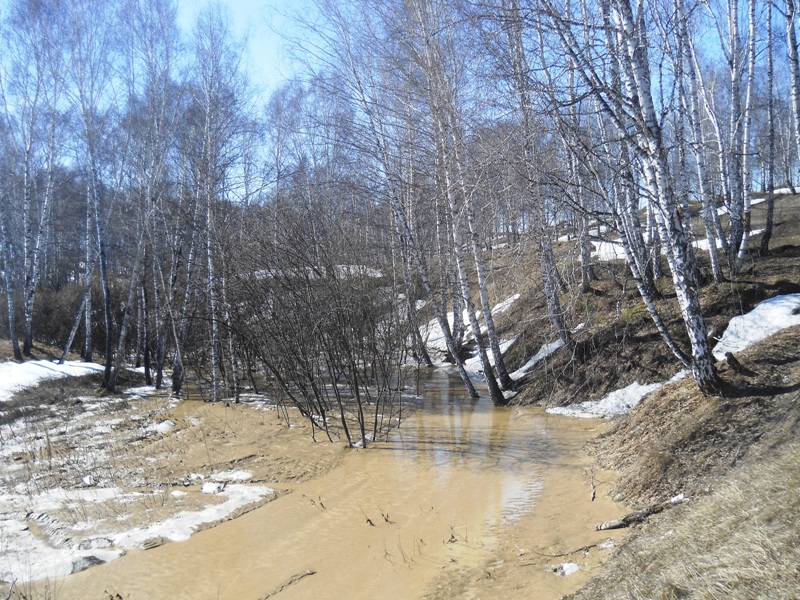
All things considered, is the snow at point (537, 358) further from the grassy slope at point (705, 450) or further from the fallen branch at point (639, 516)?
the fallen branch at point (639, 516)

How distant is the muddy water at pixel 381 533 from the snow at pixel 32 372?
1066 cm

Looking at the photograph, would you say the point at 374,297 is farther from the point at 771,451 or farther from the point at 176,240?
the point at 176,240

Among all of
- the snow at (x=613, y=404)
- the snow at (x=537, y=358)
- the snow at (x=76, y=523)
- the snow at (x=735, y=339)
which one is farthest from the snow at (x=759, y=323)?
the snow at (x=76, y=523)

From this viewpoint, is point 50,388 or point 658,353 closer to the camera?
point 658,353

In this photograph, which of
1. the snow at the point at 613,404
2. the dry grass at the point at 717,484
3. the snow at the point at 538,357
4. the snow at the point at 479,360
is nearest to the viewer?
the dry grass at the point at 717,484

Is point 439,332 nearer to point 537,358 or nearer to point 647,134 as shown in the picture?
point 537,358

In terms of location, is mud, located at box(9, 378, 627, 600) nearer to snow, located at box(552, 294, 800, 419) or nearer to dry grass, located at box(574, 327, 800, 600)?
dry grass, located at box(574, 327, 800, 600)

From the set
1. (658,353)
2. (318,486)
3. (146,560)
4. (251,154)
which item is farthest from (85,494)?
(251,154)

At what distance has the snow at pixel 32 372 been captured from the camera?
1467 centimetres

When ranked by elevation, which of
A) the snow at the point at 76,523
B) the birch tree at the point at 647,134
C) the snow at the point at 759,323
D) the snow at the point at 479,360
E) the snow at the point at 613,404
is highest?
the birch tree at the point at 647,134

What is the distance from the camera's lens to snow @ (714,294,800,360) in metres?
8.74

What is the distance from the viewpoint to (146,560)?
5289 millimetres

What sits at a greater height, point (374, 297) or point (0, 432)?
point (374, 297)

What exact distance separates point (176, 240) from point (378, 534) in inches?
470
